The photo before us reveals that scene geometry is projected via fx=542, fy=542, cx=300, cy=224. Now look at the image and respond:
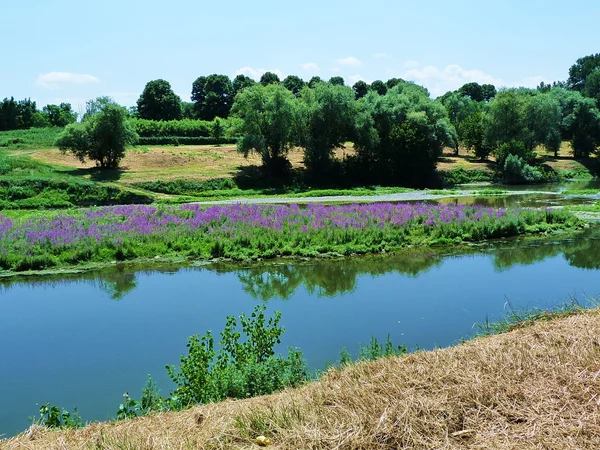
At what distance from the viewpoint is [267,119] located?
57844 mm

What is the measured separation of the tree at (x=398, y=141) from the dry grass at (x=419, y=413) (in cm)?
5515

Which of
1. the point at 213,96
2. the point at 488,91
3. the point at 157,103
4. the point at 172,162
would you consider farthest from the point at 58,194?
the point at 488,91

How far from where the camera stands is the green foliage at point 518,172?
64.0m

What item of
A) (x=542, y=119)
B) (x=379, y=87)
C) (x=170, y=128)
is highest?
(x=379, y=87)

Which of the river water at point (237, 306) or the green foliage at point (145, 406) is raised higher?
the green foliage at point (145, 406)

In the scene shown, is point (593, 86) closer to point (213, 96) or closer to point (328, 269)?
point (213, 96)

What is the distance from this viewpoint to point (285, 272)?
66.2ft

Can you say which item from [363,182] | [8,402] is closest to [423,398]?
[8,402]

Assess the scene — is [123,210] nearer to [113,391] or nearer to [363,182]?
[113,391]

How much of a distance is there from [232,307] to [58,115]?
123327 millimetres

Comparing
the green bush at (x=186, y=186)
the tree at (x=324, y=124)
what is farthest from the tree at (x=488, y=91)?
the green bush at (x=186, y=186)

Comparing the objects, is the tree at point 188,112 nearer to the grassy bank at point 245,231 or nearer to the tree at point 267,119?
the tree at point 267,119

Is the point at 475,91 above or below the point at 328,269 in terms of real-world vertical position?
above

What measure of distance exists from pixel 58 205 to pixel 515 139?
58.5 m
